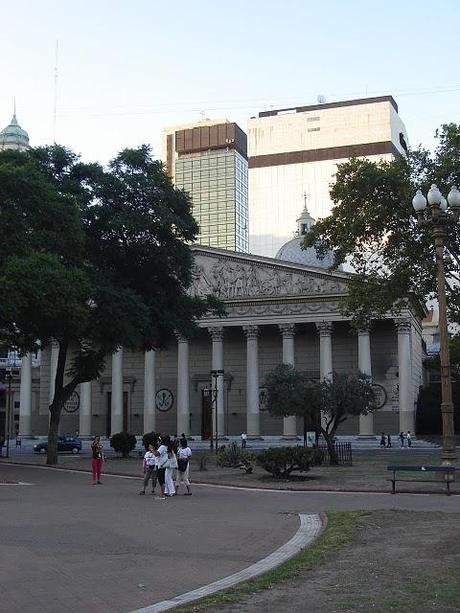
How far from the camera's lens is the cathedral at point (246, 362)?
64062 millimetres

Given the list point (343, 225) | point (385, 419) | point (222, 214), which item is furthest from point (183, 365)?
point (222, 214)

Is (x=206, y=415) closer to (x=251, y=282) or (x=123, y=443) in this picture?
(x=251, y=282)

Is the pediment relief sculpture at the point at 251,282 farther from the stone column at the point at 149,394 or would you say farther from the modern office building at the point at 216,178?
the modern office building at the point at 216,178

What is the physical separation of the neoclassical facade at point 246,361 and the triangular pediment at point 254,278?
0.30 feet

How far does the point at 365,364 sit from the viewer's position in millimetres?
61969

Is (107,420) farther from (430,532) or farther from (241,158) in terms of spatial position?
(241,158)

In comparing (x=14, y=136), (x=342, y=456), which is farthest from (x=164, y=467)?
(x=14, y=136)

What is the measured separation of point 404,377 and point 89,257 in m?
32.8

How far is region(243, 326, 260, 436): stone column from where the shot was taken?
212ft

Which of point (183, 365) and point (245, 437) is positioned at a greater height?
point (183, 365)

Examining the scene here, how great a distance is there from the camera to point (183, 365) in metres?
67.5

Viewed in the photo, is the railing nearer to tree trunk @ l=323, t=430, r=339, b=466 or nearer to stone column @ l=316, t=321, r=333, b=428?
tree trunk @ l=323, t=430, r=339, b=466

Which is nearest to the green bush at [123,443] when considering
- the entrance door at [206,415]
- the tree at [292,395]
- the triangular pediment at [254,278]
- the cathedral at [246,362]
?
the tree at [292,395]

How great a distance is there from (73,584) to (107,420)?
66.3m
